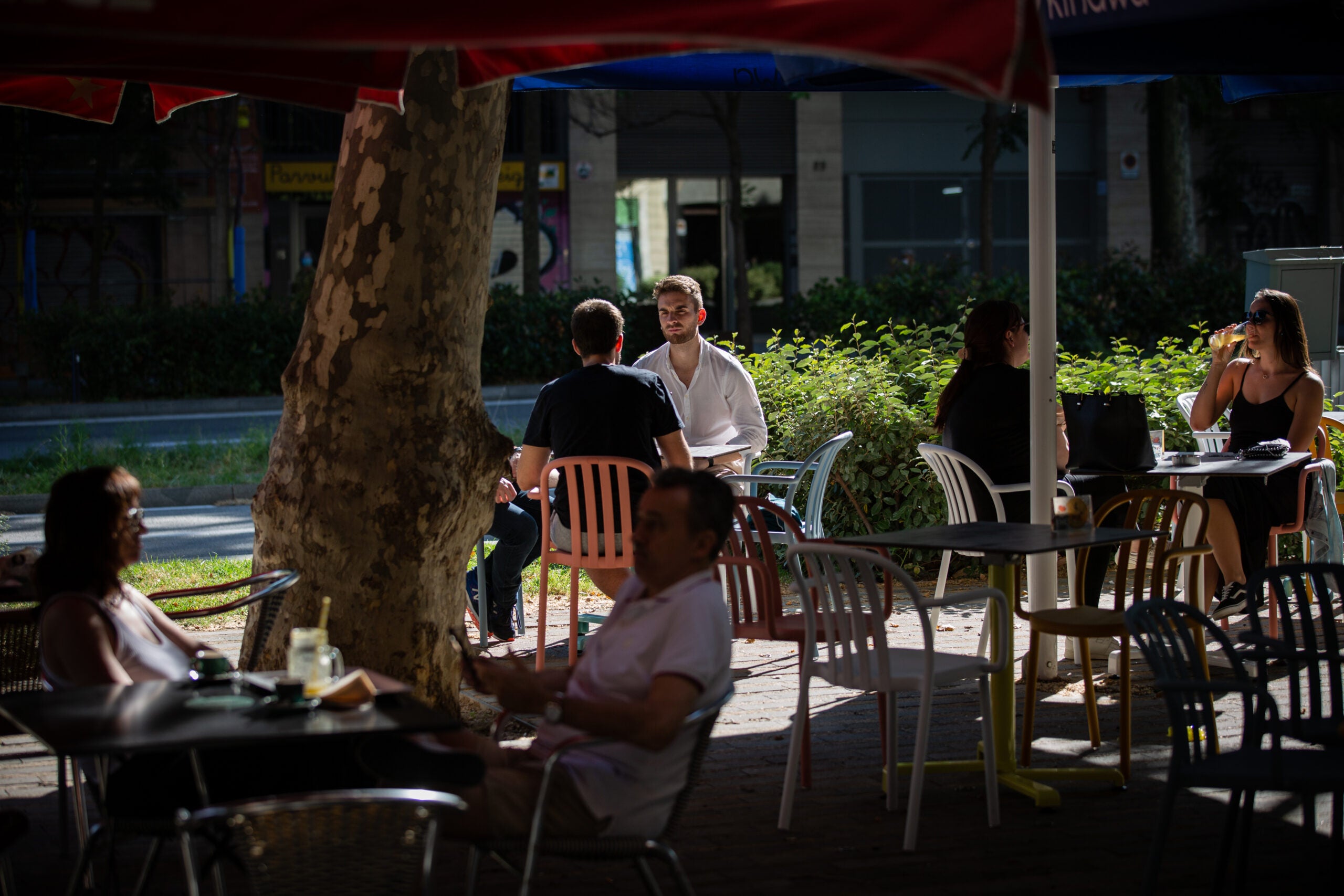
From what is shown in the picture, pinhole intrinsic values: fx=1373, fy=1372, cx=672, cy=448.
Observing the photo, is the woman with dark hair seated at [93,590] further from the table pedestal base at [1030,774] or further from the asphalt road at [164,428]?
the asphalt road at [164,428]

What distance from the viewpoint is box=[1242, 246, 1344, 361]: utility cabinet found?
10266 millimetres

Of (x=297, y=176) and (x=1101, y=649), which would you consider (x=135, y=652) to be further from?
(x=297, y=176)

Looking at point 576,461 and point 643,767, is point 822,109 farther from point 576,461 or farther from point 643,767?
point 643,767

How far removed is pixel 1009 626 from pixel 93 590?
110 inches

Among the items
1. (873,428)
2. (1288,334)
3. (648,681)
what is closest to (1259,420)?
(1288,334)

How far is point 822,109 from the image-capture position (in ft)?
95.6

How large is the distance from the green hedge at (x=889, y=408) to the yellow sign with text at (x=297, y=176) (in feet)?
68.1

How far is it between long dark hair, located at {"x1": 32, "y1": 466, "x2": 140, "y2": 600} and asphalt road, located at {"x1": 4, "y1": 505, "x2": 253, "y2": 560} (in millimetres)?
6546

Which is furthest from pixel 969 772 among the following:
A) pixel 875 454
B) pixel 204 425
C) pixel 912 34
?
pixel 204 425

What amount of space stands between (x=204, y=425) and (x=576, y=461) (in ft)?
44.2

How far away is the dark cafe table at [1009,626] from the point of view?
4605mm

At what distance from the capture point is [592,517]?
19.9ft

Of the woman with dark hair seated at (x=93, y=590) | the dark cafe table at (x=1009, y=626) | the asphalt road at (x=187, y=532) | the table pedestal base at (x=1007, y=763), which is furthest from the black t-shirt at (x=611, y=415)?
the asphalt road at (x=187, y=532)

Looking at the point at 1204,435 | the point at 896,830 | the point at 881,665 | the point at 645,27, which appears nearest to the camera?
the point at 645,27
